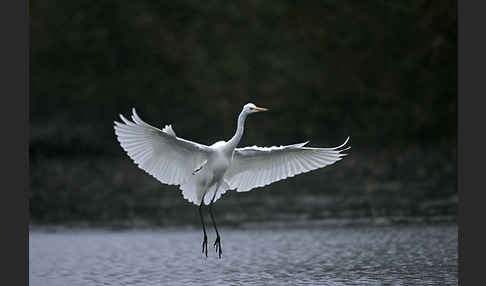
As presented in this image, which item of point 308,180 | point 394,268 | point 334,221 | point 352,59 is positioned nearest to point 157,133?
Answer: point 394,268

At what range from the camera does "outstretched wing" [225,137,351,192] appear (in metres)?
8.98

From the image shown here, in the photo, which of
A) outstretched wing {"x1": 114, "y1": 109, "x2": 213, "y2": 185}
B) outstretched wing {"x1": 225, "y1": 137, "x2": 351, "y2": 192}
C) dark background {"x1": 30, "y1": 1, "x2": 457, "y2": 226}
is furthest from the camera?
dark background {"x1": 30, "y1": 1, "x2": 457, "y2": 226}

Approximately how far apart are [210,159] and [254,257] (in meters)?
2.38

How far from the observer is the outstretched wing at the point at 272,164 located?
8.98 meters

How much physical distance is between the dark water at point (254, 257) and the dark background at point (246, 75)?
300 inches

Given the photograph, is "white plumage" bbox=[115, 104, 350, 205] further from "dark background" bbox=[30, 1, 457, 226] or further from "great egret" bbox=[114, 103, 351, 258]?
"dark background" bbox=[30, 1, 457, 226]

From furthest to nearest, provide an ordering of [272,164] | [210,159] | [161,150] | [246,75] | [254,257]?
[246,75] → [254,257] → [272,164] → [210,159] → [161,150]

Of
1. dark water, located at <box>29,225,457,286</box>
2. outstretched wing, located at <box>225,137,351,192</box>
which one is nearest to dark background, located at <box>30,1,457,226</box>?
dark water, located at <box>29,225,457,286</box>

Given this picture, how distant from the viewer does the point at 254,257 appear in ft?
34.6

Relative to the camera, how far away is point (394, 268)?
→ 30.7 ft

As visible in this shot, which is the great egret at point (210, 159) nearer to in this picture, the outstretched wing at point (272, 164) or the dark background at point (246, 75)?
the outstretched wing at point (272, 164)

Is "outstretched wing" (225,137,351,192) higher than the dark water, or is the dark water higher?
"outstretched wing" (225,137,351,192)

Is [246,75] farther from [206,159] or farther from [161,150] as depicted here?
[161,150]

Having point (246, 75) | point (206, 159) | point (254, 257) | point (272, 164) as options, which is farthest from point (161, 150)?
point (246, 75)
